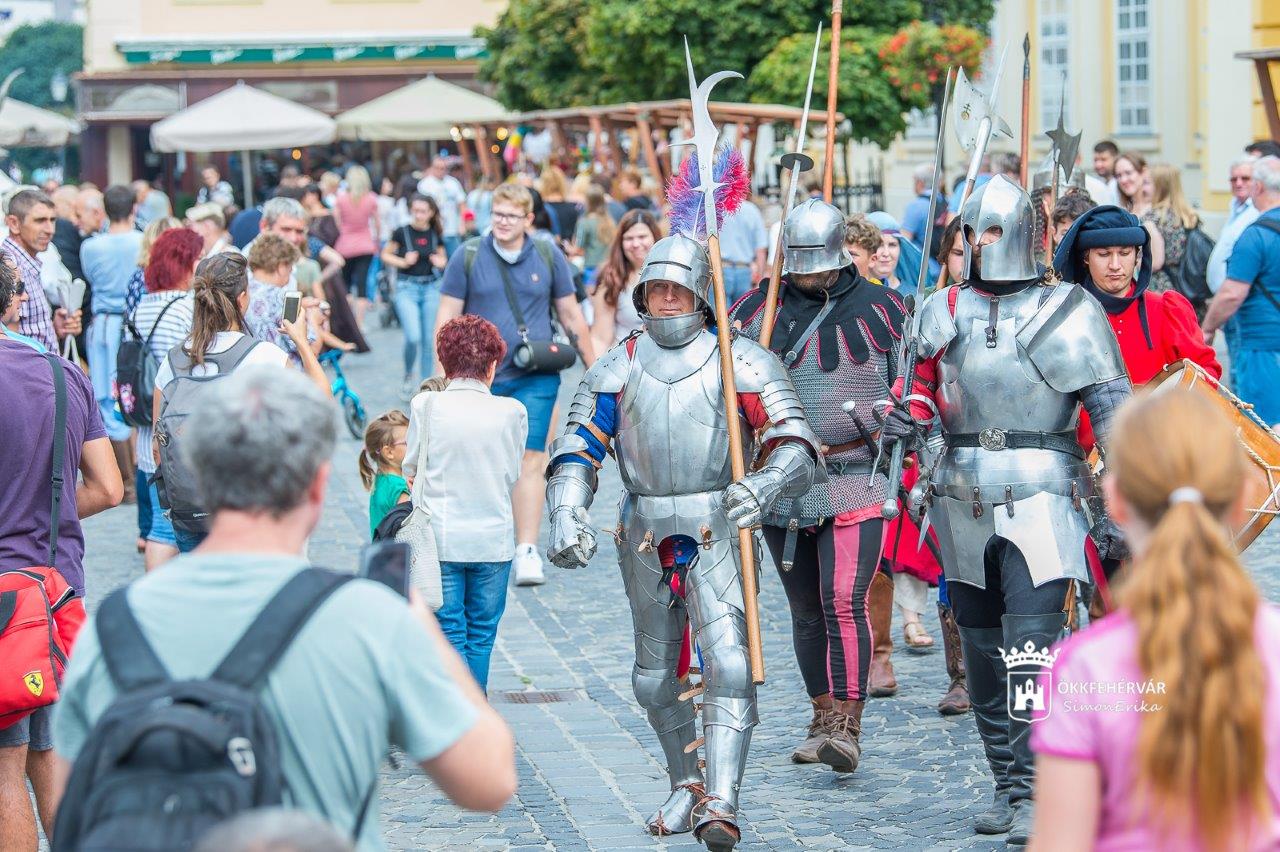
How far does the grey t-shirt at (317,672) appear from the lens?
100 inches

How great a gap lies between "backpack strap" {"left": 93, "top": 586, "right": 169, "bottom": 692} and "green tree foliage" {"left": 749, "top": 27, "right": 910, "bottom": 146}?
16.3m

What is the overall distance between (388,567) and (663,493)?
268 cm

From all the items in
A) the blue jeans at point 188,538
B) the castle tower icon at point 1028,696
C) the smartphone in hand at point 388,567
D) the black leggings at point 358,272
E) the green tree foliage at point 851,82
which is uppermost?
the green tree foliage at point 851,82

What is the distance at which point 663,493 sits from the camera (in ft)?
17.9

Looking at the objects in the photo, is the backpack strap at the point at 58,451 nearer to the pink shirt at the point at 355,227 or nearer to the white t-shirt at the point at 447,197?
the pink shirt at the point at 355,227

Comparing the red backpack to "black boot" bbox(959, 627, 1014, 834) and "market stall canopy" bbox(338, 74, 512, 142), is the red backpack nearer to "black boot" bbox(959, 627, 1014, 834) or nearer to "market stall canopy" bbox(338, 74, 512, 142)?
"black boot" bbox(959, 627, 1014, 834)

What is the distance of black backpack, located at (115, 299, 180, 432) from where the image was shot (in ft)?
24.1

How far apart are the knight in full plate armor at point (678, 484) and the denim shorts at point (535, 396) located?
9.92ft

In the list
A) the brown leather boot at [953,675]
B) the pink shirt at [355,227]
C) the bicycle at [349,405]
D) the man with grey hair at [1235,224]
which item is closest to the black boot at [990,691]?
the brown leather boot at [953,675]

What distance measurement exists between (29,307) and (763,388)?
3.79 meters

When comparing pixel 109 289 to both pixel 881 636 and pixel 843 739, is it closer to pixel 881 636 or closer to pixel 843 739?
pixel 881 636

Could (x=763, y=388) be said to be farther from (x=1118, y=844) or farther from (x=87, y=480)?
(x=1118, y=844)

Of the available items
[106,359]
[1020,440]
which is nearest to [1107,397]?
[1020,440]

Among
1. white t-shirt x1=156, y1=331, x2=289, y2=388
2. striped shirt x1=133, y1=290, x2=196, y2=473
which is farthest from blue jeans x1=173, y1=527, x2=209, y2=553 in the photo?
striped shirt x1=133, y1=290, x2=196, y2=473
